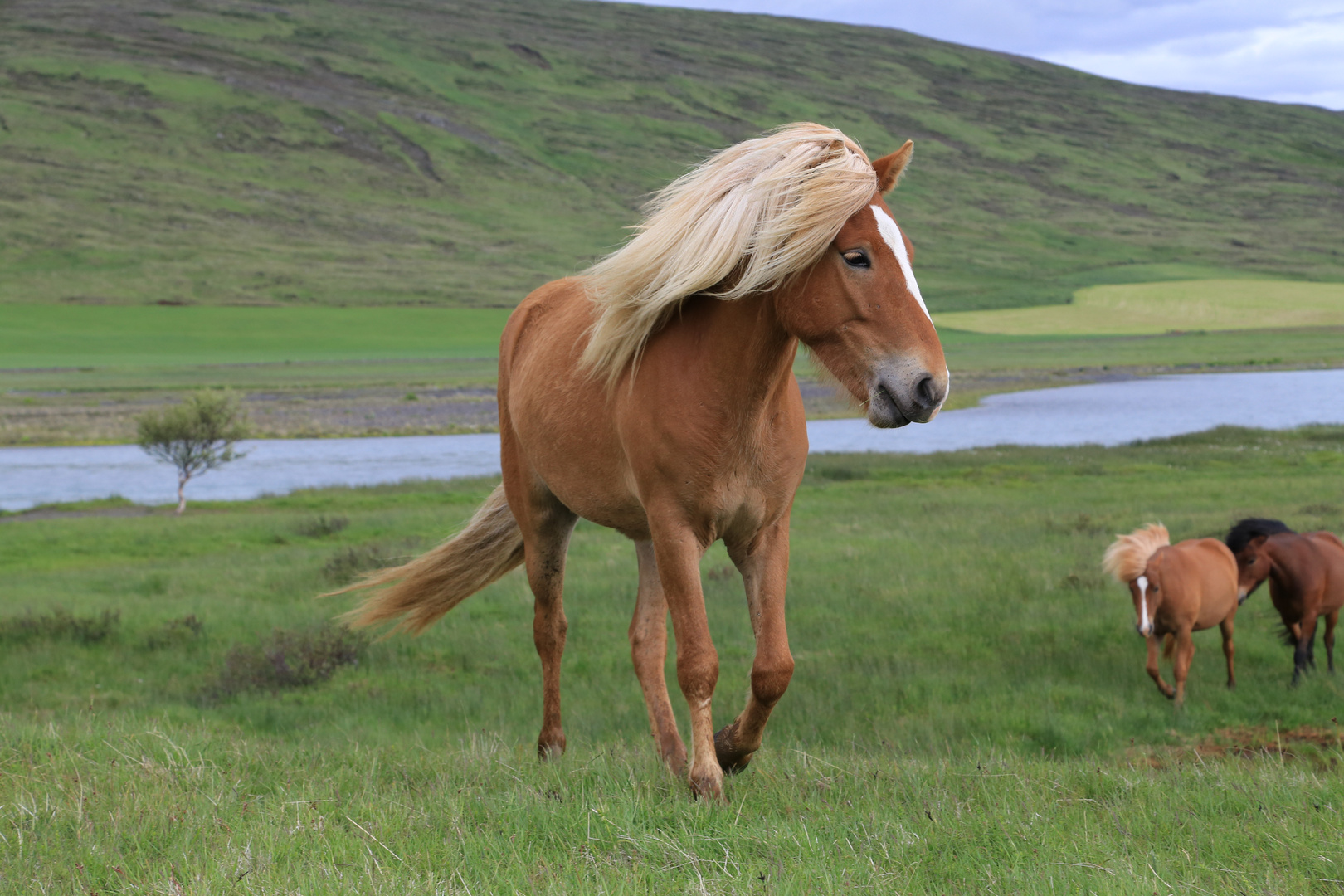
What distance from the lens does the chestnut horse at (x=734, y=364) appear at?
3783 mm

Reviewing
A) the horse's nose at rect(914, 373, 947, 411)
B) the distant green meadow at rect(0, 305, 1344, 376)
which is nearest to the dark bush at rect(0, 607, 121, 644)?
the horse's nose at rect(914, 373, 947, 411)

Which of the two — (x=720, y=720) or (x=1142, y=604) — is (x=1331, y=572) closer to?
(x=1142, y=604)

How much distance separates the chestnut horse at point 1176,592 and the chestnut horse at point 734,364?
17.2 feet

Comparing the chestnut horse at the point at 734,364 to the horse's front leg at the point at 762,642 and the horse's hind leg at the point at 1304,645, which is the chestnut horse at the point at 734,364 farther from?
the horse's hind leg at the point at 1304,645

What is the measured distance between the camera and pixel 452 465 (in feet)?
116

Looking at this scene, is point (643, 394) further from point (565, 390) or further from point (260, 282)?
point (260, 282)

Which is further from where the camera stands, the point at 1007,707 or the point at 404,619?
the point at 1007,707

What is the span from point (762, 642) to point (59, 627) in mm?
10220

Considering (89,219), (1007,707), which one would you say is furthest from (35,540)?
(89,219)

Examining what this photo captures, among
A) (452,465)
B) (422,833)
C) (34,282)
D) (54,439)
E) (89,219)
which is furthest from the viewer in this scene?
(89,219)

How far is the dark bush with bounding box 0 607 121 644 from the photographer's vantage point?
11.5 m

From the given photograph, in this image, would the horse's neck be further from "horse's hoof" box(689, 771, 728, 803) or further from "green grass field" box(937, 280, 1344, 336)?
"green grass field" box(937, 280, 1344, 336)

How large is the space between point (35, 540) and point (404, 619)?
16.5 m

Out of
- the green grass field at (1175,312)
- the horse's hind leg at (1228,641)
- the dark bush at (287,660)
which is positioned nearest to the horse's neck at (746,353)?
the horse's hind leg at (1228,641)
